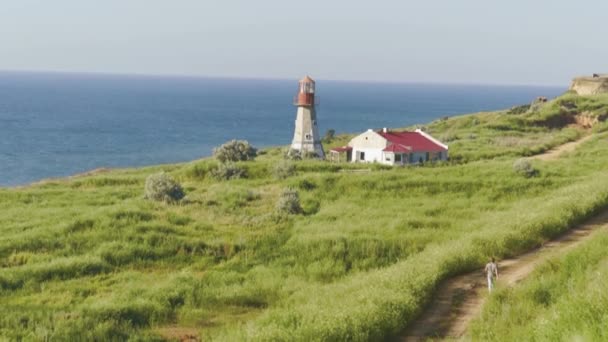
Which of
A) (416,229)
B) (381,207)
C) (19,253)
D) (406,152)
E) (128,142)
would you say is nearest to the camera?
(19,253)

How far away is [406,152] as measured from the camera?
150 ft

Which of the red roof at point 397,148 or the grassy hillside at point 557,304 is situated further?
the red roof at point 397,148

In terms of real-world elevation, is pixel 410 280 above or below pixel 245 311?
above

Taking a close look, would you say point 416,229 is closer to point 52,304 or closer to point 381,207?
point 381,207

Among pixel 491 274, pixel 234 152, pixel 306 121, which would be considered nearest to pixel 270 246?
pixel 491 274

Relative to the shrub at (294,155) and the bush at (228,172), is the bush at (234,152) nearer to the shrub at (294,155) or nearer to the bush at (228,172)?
the shrub at (294,155)

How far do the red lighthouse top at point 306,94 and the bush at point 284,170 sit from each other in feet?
33.1

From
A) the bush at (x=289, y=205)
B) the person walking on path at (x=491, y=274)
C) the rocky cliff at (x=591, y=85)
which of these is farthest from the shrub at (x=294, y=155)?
the rocky cliff at (x=591, y=85)

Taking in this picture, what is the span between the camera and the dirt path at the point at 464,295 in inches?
610

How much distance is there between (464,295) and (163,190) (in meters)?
20.5

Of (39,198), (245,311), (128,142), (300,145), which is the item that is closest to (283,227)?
(245,311)

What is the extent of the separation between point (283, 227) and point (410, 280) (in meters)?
11.4

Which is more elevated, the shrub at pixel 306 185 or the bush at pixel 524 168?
the bush at pixel 524 168

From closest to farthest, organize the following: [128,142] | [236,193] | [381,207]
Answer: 1. [381,207]
2. [236,193]
3. [128,142]
